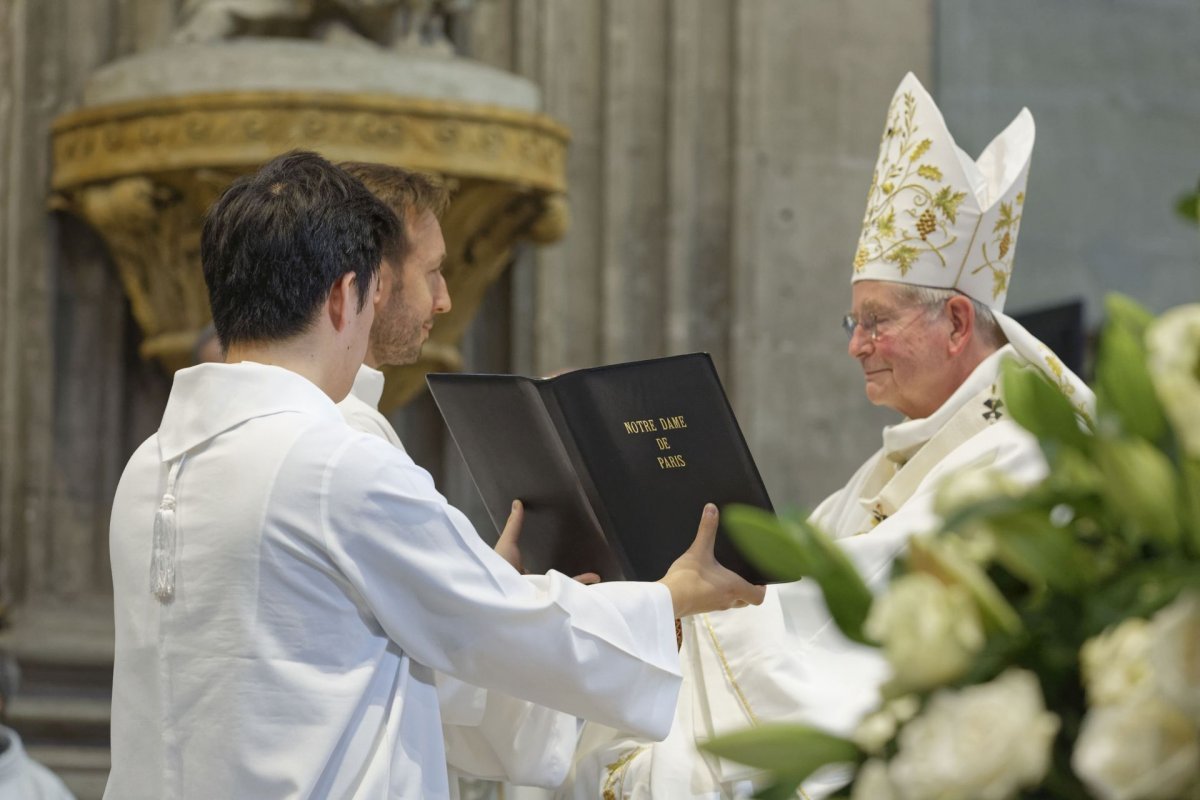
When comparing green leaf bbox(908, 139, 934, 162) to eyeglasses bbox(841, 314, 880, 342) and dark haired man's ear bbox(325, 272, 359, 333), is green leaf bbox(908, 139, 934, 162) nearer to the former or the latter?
eyeglasses bbox(841, 314, 880, 342)

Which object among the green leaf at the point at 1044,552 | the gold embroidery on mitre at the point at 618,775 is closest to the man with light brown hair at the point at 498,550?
the gold embroidery on mitre at the point at 618,775

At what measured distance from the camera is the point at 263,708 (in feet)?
7.65

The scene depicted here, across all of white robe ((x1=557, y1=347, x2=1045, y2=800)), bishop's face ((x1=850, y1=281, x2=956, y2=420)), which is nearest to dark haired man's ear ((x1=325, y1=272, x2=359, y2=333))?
white robe ((x1=557, y1=347, x2=1045, y2=800))

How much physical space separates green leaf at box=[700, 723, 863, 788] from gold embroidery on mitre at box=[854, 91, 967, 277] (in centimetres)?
268

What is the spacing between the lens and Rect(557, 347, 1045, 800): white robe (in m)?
3.00

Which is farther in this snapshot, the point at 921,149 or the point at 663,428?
the point at 921,149

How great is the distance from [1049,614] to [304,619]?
1.46 m

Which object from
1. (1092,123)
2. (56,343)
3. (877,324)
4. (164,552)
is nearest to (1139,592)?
(164,552)

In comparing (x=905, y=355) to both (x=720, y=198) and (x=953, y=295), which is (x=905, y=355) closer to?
(x=953, y=295)

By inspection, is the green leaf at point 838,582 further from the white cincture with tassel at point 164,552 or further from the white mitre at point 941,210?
the white mitre at point 941,210

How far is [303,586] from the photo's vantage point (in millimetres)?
2328

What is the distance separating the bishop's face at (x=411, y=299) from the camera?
2.83 m

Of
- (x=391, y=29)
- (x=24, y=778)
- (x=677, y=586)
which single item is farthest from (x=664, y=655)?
(x=391, y=29)

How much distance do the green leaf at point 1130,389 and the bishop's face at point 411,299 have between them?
5.99ft
